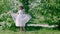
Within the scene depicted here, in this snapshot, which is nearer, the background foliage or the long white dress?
the long white dress

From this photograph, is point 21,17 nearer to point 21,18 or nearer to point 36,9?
point 21,18

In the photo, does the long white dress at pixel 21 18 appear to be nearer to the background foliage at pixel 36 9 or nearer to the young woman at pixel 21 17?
the young woman at pixel 21 17

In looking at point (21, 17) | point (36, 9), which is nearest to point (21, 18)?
point (21, 17)

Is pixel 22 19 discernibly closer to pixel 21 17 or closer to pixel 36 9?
pixel 21 17

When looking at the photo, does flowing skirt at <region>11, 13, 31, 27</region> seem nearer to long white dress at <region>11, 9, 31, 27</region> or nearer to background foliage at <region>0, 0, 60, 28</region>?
long white dress at <region>11, 9, 31, 27</region>

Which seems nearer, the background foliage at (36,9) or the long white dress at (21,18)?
the long white dress at (21,18)

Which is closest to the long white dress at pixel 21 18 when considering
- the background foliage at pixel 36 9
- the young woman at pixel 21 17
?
the young woman at pixel 21 17

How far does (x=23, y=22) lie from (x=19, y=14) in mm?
379

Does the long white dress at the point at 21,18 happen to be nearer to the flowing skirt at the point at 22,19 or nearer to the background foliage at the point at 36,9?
the flowing skirt at the point at 22,19

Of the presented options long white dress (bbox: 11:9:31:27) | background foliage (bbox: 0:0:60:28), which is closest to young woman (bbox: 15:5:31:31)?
long white dress (bbox: 11:9:31:27)

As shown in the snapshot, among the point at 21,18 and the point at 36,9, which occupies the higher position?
the point at 36,9

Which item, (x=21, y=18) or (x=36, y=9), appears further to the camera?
(x=36, y=9)

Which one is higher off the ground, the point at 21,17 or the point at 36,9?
the point at 36,9

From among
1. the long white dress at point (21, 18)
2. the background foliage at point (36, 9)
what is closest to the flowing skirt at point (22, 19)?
the long white dress at point (21, 18)
